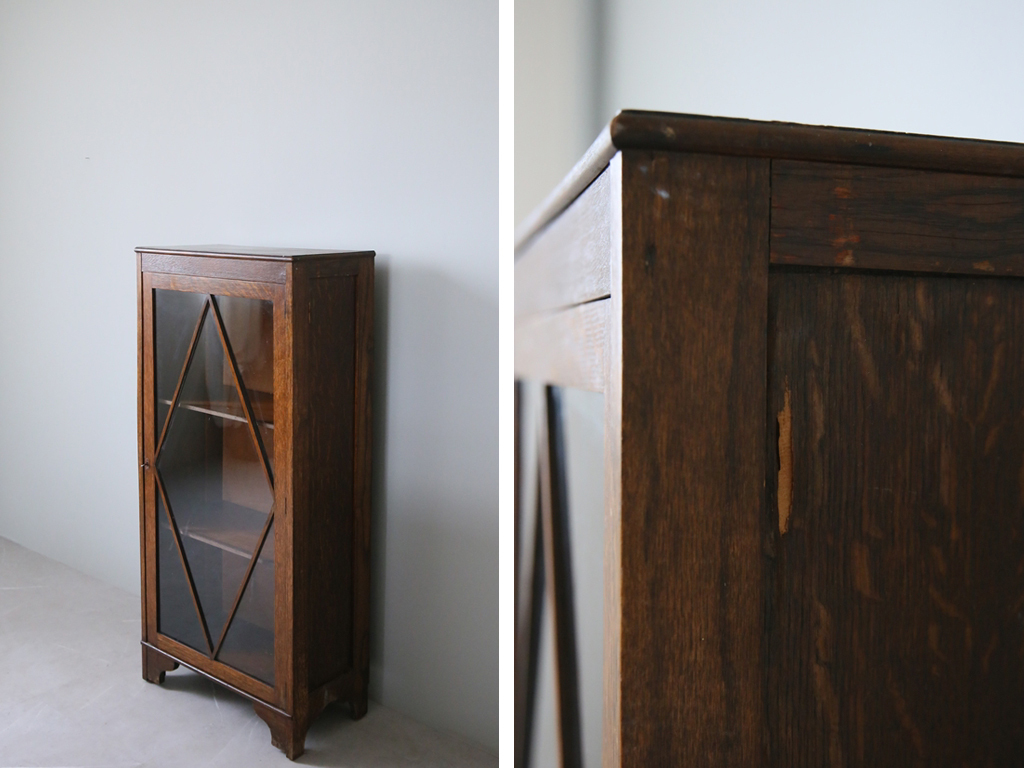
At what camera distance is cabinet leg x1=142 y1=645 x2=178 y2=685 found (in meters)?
1.96

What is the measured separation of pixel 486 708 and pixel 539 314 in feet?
4.17

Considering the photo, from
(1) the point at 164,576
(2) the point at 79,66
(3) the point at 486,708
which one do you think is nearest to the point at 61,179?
(2) the point at 79,66

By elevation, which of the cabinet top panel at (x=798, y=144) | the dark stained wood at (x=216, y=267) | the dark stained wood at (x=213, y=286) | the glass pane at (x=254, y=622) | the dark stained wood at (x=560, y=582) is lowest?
the glass pane at (x=254, y=622)

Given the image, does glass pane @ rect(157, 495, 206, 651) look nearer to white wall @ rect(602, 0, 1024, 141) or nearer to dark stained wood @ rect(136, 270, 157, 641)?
dark stained wood @ rect(136, 270, 157, 641)

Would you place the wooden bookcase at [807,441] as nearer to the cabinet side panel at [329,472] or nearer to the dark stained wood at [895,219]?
the dark stained wood at [895,219]

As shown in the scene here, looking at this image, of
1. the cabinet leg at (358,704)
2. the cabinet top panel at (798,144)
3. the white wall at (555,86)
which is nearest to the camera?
the cabinet top panel at (798,144)

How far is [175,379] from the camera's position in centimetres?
183

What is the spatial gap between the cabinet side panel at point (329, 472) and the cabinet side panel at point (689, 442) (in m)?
1.29

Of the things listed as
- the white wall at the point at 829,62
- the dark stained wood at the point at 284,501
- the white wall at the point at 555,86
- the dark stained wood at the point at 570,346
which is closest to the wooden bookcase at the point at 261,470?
the dark stained wood at the point at 284,501

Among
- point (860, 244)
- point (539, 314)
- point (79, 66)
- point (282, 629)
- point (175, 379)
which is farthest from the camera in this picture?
point (79, 66)

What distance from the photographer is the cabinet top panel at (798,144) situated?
0.41m

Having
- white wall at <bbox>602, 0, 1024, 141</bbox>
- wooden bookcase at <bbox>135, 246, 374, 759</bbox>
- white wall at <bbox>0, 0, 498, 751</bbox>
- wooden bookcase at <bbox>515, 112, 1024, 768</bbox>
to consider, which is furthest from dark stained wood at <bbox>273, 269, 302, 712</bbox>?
wooden bookcase at <bbox>515, 112, 1024, 768</bbox>

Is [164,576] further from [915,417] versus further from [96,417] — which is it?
[915,417]

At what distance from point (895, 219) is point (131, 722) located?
1921mm
